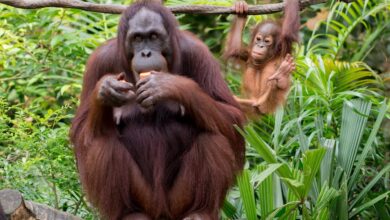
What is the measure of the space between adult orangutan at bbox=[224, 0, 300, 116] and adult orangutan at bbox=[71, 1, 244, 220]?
1062mm

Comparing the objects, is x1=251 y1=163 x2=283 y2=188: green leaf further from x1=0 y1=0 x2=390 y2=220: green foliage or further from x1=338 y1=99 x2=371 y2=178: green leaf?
x1=338 y1=99 x2=371 y2=178: green leaf

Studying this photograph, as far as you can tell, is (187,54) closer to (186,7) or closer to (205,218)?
(186,7)

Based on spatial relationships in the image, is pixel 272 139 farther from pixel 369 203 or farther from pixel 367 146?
pixel 369 203

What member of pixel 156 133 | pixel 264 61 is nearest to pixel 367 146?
pixel 264 61

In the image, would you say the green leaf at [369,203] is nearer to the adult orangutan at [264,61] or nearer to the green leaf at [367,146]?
the green leaf at [367,146]

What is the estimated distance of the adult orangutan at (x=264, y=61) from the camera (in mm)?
6102

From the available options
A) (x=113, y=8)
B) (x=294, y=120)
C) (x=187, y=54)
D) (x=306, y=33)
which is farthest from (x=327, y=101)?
(x=306, y=33)

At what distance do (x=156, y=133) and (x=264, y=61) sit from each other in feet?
5.62

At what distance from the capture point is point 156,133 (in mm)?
5027

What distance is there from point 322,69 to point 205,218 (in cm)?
196

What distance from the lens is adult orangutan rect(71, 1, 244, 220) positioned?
485 centimetres

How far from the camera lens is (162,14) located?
495 cm

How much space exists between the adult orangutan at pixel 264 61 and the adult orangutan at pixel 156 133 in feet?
3.48

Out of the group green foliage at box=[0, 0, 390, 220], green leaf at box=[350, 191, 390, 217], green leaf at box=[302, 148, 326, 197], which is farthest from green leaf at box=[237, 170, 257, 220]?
Result: green leaf at box=[350, 191, 390, 217]
